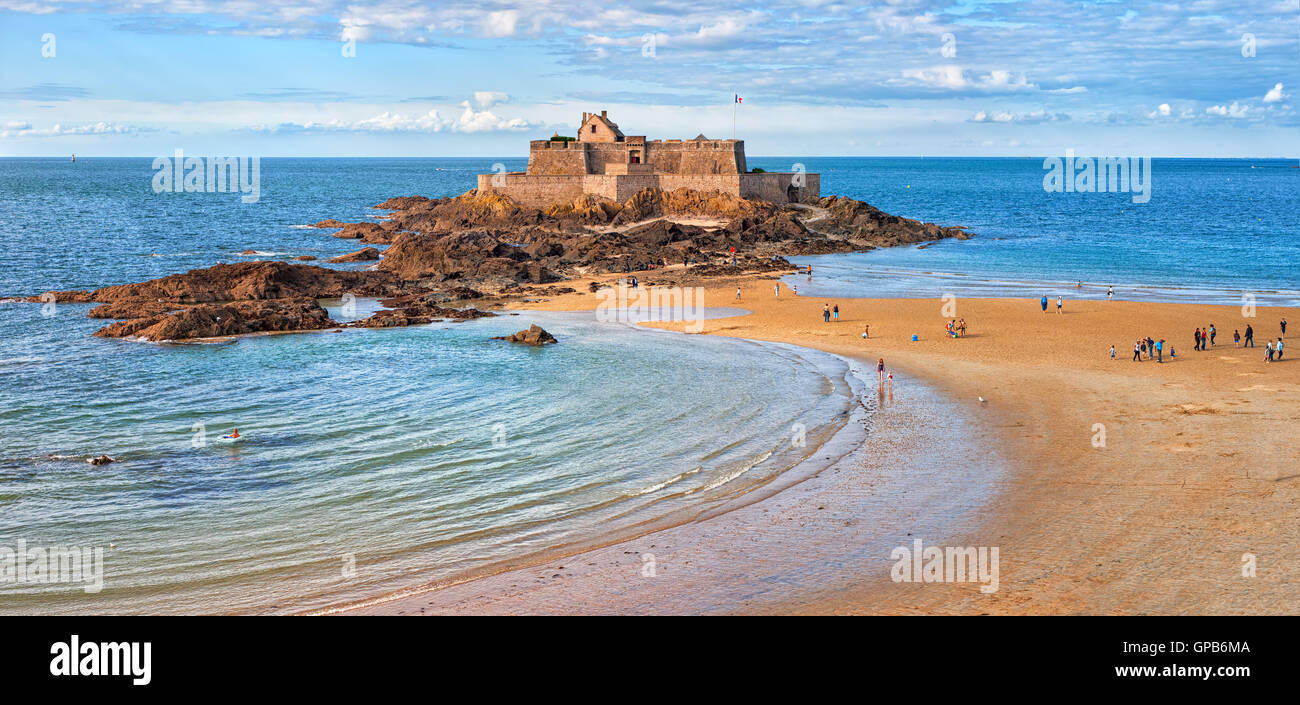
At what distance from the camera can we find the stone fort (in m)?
80.4

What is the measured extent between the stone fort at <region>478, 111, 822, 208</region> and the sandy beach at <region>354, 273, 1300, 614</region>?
161 ft

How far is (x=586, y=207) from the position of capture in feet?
259

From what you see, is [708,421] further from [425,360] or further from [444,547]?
[425,360]

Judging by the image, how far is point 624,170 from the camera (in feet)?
268

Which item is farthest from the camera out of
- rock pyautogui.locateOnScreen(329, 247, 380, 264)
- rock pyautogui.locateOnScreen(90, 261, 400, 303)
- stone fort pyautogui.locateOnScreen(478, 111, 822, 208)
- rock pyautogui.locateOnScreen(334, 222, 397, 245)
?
stone fort pyautogui.locateOnScreen(478, 111, 822, 208)

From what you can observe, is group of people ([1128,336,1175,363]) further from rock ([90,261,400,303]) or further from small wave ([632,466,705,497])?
rock ([90,261,400,303])

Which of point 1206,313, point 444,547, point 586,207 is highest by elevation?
point 586,207

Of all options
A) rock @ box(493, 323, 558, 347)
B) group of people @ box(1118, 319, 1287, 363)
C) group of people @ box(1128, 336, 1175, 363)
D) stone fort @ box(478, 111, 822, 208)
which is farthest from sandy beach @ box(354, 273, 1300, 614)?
stone fort @ box(478, 111, 822, 208)

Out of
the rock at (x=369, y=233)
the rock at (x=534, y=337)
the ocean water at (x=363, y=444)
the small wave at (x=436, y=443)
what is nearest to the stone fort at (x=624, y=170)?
the rock at (x=369, y=233)

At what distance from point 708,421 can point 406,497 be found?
29.9ft

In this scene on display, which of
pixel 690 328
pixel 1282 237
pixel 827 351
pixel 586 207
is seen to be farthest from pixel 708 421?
pixel 1282 237

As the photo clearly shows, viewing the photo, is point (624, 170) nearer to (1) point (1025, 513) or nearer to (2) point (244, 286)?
(2) point (244, 286)

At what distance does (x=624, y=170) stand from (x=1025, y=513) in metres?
66.1

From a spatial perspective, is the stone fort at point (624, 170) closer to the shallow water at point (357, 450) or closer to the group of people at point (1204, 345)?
the shallow water at point (357, 450)
